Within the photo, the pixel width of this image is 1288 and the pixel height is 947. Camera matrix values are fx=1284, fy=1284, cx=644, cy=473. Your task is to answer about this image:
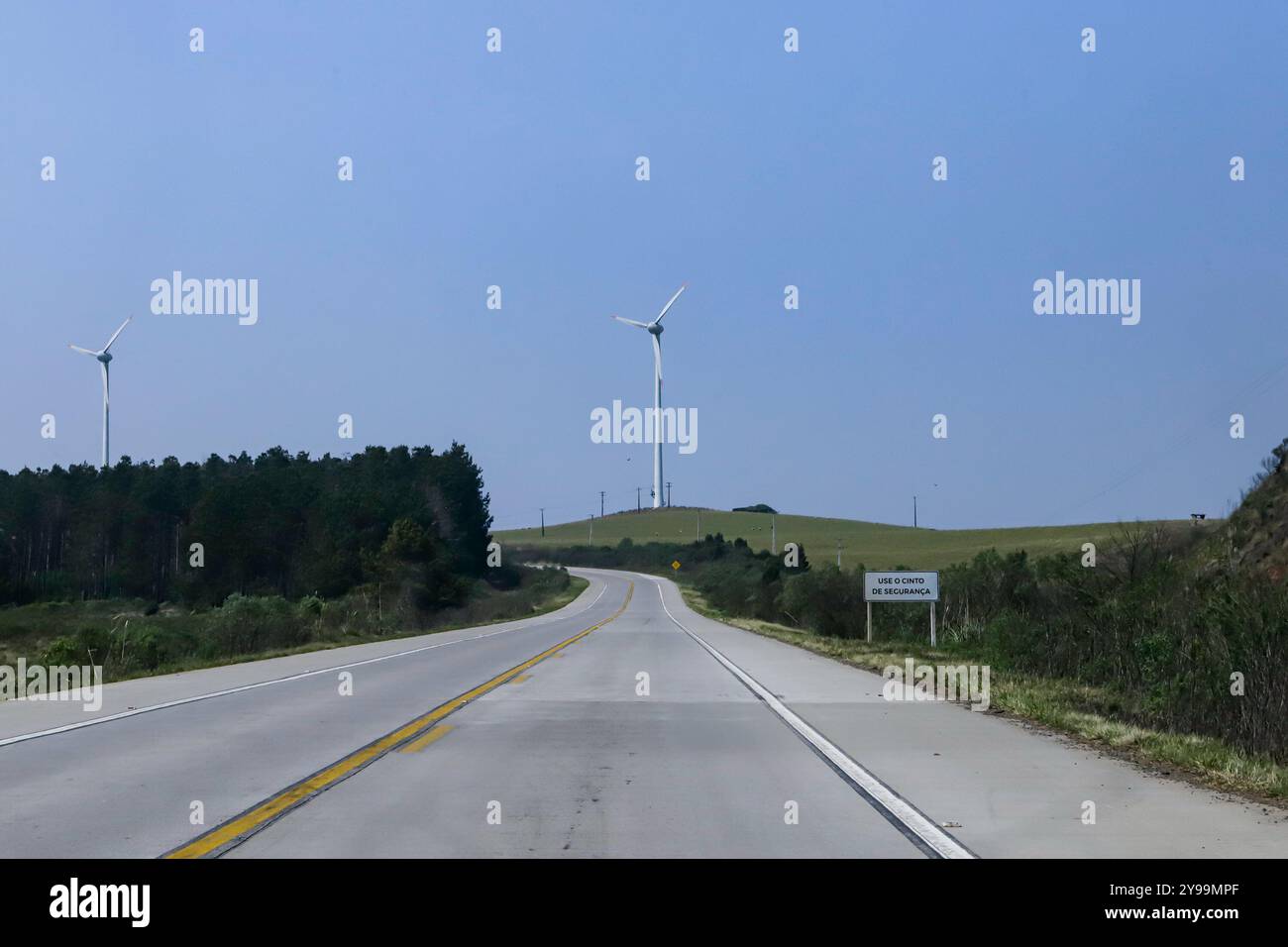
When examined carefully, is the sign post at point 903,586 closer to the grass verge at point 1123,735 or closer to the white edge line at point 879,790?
the grass verge at point 1123,735

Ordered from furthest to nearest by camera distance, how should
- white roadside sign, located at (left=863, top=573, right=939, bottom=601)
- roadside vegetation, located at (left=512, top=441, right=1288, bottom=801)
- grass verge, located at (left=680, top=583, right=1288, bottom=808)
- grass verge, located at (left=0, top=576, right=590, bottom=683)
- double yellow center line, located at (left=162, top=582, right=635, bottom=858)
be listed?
1. white roadside sign, located at (left=863, top=573, right=939, bottom=601)
2. grass verge, located at (left=0, top=576, right=590, bottom=683)
3. roadside vegetation, located at (left=512, top=441, right=1288, bottom=801)
4. grass verge, located at (left=680, top=583, right=1288, bottom=808)
5. double yellow center line, located at (left=162, top=582, right=635, bottom=858)


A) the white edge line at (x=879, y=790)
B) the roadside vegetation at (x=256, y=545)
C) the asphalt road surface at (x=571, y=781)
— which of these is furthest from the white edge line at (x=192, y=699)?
the roadside vegetation at (x=256, y=545)

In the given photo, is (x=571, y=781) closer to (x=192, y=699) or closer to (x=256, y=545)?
(x=192, y=699)

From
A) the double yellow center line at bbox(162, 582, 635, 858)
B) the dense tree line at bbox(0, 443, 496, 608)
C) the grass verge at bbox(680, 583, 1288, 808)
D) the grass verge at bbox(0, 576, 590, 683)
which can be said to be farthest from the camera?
the dense tree line at bbox(0, 443, 496, 608)

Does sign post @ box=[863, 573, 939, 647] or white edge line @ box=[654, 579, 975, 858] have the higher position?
sign post @ box=[863, 573, 939, 647]

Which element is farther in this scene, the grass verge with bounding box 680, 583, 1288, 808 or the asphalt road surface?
the grass verge with bounding box 680, 583, 1288, 808

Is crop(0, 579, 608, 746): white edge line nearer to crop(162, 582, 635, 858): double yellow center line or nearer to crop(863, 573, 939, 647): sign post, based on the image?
crop(162, 582, 635, 858): double yellow center line

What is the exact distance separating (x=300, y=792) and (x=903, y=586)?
26.3 m

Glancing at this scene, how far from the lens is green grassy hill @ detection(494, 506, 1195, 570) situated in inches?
4392

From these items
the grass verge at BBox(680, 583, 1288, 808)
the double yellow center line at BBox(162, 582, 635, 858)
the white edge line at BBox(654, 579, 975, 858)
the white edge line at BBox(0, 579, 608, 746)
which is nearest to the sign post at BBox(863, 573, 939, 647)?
the grass verge at BBox(680, 583, 1288, 808)

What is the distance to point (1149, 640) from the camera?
62.0 feet

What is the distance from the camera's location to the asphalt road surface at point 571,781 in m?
7.96
